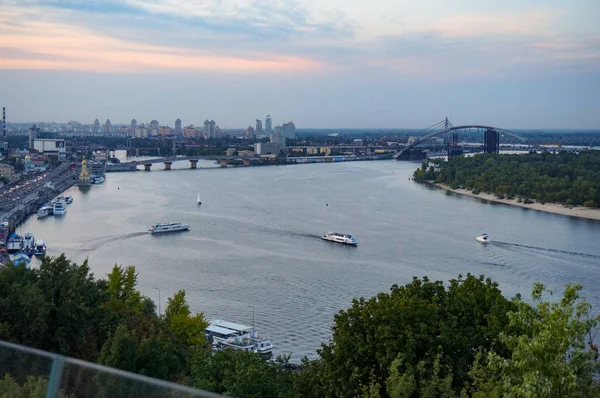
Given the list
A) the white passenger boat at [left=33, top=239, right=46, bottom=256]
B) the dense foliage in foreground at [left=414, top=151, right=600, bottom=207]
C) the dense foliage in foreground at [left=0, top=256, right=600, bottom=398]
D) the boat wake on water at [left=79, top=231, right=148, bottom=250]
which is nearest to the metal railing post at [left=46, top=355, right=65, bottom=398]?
the dense foliage in foreground at [left=0, top=256, right=600, bottom=398]

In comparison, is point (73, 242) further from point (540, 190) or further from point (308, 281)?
point (540, 190)

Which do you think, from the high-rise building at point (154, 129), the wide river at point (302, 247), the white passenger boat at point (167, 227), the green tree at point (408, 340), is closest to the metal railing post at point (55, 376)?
the green tree at point (408, 340)

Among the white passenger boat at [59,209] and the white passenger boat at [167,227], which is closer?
the white passenger boat at [167,227]

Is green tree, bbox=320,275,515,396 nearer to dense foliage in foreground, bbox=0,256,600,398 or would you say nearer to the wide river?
dense foliage in foreground, bbox=0,256,600,398

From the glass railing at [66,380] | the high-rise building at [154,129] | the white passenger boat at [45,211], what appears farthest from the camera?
the high-rise building at [154,129]

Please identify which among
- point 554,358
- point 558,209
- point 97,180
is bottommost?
point 558,209

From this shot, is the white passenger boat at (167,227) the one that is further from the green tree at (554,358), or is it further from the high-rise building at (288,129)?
the high-rise building at (288,129)

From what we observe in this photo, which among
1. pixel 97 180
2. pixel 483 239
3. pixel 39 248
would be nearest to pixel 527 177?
pixel 483 239

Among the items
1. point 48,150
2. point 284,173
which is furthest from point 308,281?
point 48,150

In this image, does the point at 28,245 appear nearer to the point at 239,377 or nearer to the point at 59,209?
Answer: the point at 59,209
